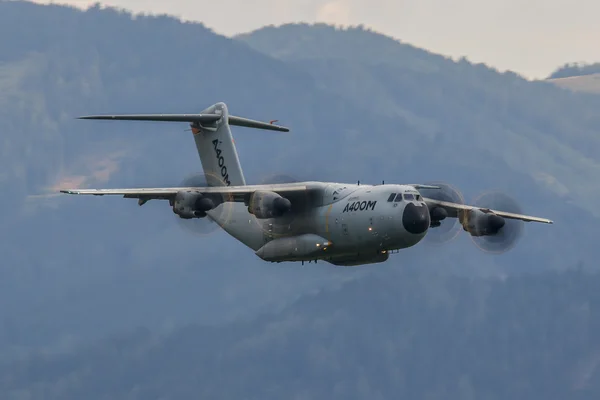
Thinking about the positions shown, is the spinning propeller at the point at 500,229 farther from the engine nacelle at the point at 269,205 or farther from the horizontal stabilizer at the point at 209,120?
the horizontal stabilizer at the point at 209,120

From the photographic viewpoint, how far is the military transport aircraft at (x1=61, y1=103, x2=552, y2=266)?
50.9 meters

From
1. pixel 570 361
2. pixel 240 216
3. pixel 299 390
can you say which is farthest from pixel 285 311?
pixel 240 216

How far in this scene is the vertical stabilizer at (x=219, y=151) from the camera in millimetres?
61094

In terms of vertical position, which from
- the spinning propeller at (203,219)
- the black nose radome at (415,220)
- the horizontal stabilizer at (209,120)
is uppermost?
the horizontal stabilizer at (209,120)

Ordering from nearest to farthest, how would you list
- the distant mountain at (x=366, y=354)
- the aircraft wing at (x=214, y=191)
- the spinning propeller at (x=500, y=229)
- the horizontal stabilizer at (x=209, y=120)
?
the aircraft wing at (x=214, y=191), the horizontal stabilizer at (x=209, y=120), the spinning propeller at (x=500, y=229), the distant mountain at (x=366, y=354)

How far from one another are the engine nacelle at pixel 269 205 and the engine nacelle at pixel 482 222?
9.18 metres

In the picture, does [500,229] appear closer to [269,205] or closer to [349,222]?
[349,222]

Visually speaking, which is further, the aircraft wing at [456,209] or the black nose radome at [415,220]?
the aircraft wing at [456,209]

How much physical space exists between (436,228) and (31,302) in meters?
129

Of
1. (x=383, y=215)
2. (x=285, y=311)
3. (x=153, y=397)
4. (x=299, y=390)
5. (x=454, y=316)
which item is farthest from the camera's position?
(x=454, y=316)

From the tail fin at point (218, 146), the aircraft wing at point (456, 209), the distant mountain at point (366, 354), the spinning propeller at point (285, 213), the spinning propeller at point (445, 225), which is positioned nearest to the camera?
the spinning propeller at point (285, 213)

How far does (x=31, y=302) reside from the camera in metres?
177

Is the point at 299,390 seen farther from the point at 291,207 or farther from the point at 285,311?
the point at 291,207

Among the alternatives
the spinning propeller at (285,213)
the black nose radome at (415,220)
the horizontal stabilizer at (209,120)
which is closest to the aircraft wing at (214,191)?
the spinning propeller at (285,213)
